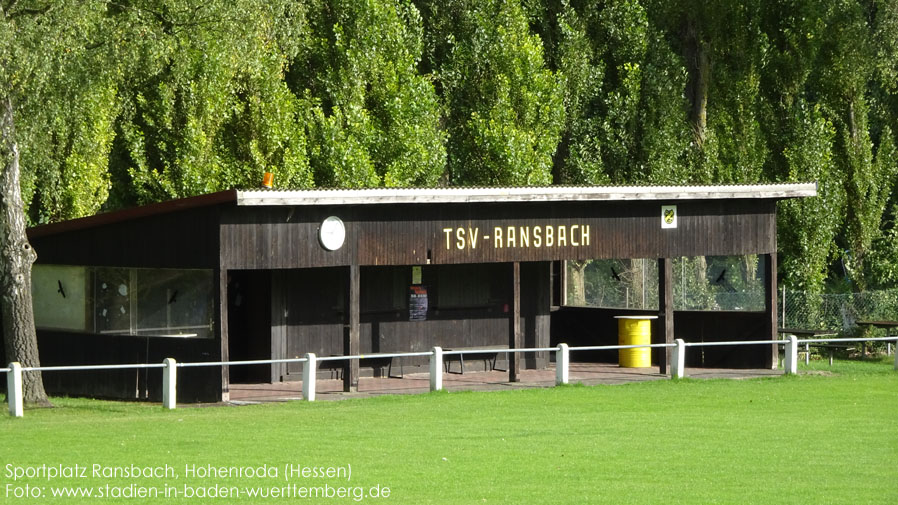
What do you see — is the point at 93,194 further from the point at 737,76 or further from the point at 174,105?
the point at 737,76

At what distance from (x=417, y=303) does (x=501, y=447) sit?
9.43 meters

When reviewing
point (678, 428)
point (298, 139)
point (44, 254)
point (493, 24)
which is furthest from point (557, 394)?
point (493, 24)

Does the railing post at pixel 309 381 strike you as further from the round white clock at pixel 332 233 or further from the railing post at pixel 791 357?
the railing post at pixel 791 357

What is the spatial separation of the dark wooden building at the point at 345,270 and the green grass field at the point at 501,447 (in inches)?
60.2

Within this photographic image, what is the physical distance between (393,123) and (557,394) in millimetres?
14655

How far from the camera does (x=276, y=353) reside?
22.8 metres

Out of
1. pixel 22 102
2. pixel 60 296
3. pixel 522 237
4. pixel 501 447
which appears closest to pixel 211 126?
pixel 60 296

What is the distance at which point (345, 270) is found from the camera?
21.5m

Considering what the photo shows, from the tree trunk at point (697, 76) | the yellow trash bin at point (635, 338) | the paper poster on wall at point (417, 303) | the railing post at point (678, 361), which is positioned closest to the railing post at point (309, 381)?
the paper poster on wall at point (417, 303)

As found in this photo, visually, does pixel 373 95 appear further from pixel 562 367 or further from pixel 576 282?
pixel 562 367

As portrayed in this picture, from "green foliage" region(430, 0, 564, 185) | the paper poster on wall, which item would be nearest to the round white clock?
the paper poster on wall

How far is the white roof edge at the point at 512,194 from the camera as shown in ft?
65.6

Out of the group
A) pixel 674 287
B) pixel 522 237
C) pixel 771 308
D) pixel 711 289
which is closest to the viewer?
pixel 522 237

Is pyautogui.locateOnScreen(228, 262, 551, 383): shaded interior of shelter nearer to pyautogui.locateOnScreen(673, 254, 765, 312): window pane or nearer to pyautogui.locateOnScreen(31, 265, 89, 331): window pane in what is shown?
pyautogui.locateOnScreen(31, 265, 89, 331): window pane
